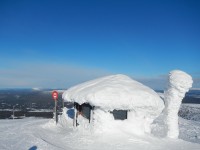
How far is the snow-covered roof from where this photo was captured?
16.4 m

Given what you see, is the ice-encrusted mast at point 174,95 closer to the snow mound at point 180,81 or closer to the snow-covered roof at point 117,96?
the snow mound at point 180,81

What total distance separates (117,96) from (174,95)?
4.00 m

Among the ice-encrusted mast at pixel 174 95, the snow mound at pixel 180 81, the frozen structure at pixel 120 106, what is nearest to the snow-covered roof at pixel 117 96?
the frozen structure at pixel 120 106

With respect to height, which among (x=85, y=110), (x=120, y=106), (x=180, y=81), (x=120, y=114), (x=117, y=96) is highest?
(x=180, y=81)

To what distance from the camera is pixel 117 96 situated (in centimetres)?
1661

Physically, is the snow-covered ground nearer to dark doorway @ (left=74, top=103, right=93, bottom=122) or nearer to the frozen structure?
the frozen structure

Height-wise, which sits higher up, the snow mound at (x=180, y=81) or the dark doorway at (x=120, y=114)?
the snow mound at (x=180, y=81)

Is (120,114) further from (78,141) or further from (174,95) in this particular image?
(174,95)

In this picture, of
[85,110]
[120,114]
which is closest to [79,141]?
[120,114]

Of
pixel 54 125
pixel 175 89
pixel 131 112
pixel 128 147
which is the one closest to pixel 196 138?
pixel 175 89

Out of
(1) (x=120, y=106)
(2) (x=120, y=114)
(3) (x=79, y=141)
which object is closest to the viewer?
(3) (x=79, y=141)

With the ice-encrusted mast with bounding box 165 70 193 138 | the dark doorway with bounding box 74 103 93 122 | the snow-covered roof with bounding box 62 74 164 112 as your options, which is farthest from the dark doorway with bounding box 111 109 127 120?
the ice-encrusted mast with bounding box 165 70 193 138

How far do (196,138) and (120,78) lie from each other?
337 inches

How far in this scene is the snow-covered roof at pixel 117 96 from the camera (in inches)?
646
